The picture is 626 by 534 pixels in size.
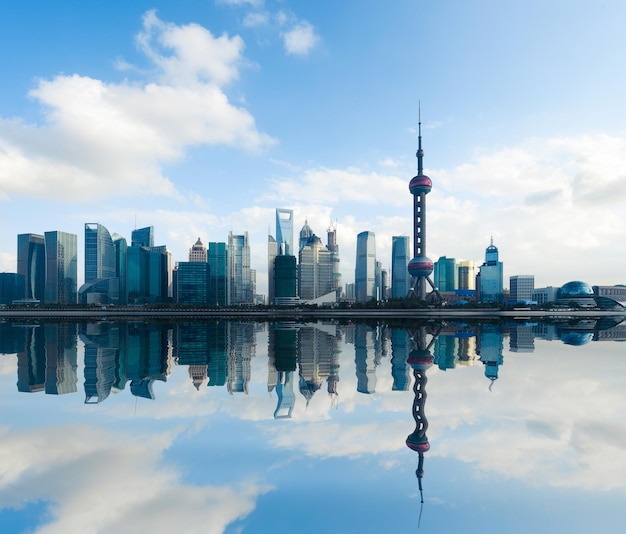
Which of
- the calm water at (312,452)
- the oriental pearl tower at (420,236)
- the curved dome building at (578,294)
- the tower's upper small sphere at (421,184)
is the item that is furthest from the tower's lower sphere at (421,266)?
the calm water at (312,452)

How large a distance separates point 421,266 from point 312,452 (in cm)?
17771

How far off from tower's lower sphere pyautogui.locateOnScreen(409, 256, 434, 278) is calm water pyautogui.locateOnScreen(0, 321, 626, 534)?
16104 centimetres

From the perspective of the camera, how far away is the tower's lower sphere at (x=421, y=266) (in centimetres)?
18075

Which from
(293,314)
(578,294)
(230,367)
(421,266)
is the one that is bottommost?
(293,314)

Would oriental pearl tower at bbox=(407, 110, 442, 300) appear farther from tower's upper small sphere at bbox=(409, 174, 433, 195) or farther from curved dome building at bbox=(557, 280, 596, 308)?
curved dome building at bbox=(557, 280, 596, 308)

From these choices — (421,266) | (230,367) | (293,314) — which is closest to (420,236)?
(421,266)

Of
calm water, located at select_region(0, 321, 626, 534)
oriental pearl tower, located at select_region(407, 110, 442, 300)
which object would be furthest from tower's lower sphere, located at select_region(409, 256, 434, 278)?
calm water, located at select_region(0, 321, 626, 534)

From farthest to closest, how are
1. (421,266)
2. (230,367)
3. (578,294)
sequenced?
(578,294) → (421,266) → (230,367)

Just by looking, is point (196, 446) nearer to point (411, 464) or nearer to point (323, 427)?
point (323, 427)

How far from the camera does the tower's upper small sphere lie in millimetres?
185000

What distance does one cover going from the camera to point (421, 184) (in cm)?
18488

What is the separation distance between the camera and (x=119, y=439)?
42.2 feet

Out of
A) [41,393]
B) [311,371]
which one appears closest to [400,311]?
[311,371]

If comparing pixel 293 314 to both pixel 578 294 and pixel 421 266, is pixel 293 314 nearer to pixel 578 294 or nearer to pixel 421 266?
pixel 421 266
